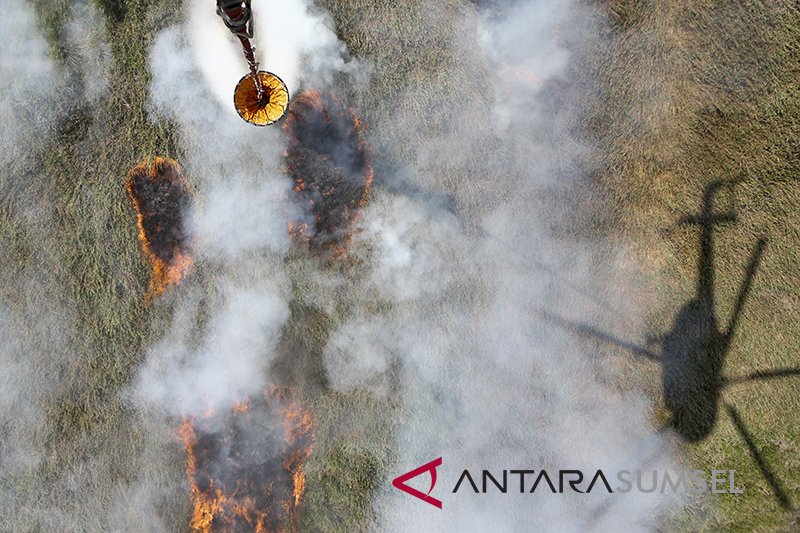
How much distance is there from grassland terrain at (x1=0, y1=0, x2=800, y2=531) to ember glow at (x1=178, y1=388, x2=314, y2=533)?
28cm

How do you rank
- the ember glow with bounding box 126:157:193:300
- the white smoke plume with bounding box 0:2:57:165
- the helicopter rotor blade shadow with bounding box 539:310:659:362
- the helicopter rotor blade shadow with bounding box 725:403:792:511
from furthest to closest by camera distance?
the white smoke plume with bounding box 0:2:57:165, the ember glow with bounding box 126:157:193:300, the helicopter rotor blade shadow with bounding box 539:310:659:362, the helicopter rotor blade shadow with bounding box 725:403:792:511

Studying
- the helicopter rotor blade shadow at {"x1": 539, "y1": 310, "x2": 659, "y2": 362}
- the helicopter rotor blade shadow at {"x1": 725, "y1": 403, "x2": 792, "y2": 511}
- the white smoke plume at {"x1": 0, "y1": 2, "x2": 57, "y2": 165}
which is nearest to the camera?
the helicopter rotor blade shadow at {"x1": 725, "y1": 403, "x2": 792, "y2": 511}

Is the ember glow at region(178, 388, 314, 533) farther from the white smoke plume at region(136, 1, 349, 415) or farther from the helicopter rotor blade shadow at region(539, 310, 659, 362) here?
the helicopter rotor blade shadow at region(539, 310, 659, 362)

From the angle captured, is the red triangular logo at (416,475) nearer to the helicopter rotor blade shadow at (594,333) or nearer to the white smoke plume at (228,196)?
the white smoke plume at (228,196)

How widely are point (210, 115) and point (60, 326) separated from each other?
409 centimetres

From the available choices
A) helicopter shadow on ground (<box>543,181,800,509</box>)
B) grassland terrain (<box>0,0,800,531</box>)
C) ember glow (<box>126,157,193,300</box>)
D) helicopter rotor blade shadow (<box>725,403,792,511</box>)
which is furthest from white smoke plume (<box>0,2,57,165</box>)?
helicopter rotor blade shadow (<box>725,403,792,511</box>)

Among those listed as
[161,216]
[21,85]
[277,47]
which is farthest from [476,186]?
[21,85]

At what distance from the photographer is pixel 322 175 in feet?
28.3

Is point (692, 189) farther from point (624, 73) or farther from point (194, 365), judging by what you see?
point (194, 365)

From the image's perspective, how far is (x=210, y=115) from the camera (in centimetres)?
863

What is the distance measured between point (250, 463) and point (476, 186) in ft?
18.4

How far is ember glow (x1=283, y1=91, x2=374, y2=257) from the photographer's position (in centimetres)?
860

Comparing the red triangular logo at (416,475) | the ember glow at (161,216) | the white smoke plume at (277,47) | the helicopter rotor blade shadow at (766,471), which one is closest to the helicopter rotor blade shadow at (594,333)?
the helicopter rotor blade shadow at (766,471)

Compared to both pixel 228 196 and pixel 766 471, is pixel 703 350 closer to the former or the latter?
pixel 766 471
